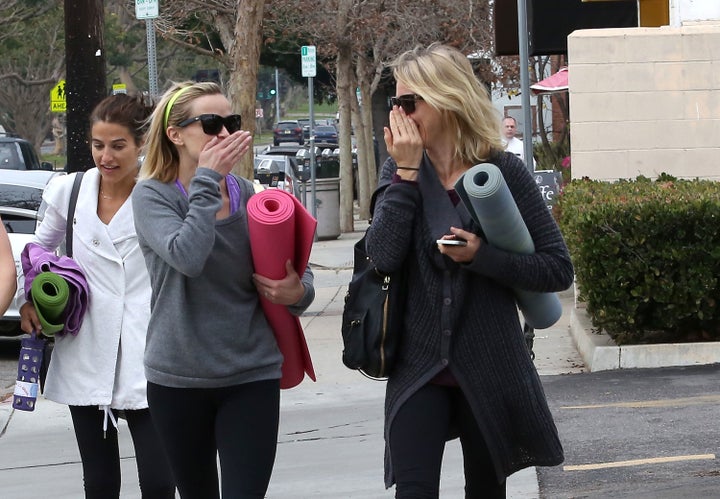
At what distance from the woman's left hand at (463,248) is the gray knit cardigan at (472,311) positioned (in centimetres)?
5

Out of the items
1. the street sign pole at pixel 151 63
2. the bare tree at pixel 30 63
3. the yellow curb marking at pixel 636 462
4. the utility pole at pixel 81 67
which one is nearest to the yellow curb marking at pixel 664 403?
the yellow curb marking at pixel 636 462

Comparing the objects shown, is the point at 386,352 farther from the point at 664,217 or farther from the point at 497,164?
the point at 664,217

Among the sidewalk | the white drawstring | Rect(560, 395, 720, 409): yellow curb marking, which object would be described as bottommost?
the sidewalk

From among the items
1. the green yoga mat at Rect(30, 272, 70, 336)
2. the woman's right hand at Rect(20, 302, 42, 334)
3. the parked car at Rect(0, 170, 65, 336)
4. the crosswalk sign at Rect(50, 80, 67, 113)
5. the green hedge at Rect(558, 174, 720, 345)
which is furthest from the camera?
the crosswalk sign at Rect(50, 80, 67, 113)

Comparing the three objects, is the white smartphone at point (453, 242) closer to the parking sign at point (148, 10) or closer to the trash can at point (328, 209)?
the parking sign at point (148, 10)

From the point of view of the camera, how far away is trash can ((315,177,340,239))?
23.1 m

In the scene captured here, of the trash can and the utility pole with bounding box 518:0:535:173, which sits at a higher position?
the utility pole with bounding box 518:0:535:173

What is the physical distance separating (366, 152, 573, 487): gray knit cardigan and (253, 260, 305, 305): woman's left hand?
1.03ft

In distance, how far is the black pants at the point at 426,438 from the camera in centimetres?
368

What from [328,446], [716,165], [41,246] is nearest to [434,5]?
[716,165]

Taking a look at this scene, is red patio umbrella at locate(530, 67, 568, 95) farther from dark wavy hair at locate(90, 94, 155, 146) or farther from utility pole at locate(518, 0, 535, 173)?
dark wavy hair at locate(90, 94, 155, 146)

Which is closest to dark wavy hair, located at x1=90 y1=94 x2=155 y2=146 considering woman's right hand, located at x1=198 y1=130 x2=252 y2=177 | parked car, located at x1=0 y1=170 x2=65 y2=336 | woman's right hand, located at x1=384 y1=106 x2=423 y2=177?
woman's right hand, located at x1=198 y1=130 x2=252 y2=177

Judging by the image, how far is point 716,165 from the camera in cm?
1108

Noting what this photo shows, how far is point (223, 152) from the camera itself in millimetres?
3916
